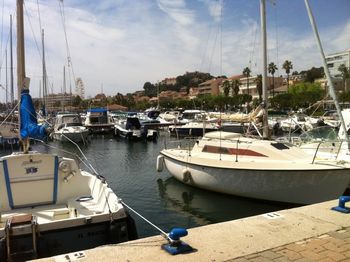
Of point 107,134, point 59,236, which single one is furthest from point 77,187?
point 107,134

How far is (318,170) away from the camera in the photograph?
12023mm

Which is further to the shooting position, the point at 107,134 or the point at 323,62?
the point at 107,134

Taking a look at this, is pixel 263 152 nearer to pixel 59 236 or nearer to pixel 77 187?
pixel 77 187

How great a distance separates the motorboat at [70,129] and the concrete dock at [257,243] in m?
34.2

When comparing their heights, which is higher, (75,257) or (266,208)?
(75,257)

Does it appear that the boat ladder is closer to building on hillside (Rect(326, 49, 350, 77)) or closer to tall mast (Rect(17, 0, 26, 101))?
tall mast (Rect(17, 0, 26, 101))

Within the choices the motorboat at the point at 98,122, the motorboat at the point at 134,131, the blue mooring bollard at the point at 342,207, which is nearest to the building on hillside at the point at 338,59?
the motorboat at the point at 98,122

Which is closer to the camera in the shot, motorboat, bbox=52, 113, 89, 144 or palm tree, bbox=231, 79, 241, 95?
motorboat, bbox=52, 113, 89, 144

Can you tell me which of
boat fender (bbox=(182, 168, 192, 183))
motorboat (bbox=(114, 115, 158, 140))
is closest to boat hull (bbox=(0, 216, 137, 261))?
boat fender (bbox=(182, 168, 192, 183))

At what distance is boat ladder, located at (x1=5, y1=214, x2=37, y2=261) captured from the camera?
690 cm

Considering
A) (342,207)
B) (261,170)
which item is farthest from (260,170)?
(342,207)

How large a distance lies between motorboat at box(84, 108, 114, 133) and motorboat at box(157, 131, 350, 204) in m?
38.3

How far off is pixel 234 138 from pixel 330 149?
14.0 feet

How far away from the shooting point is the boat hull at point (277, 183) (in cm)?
1202
